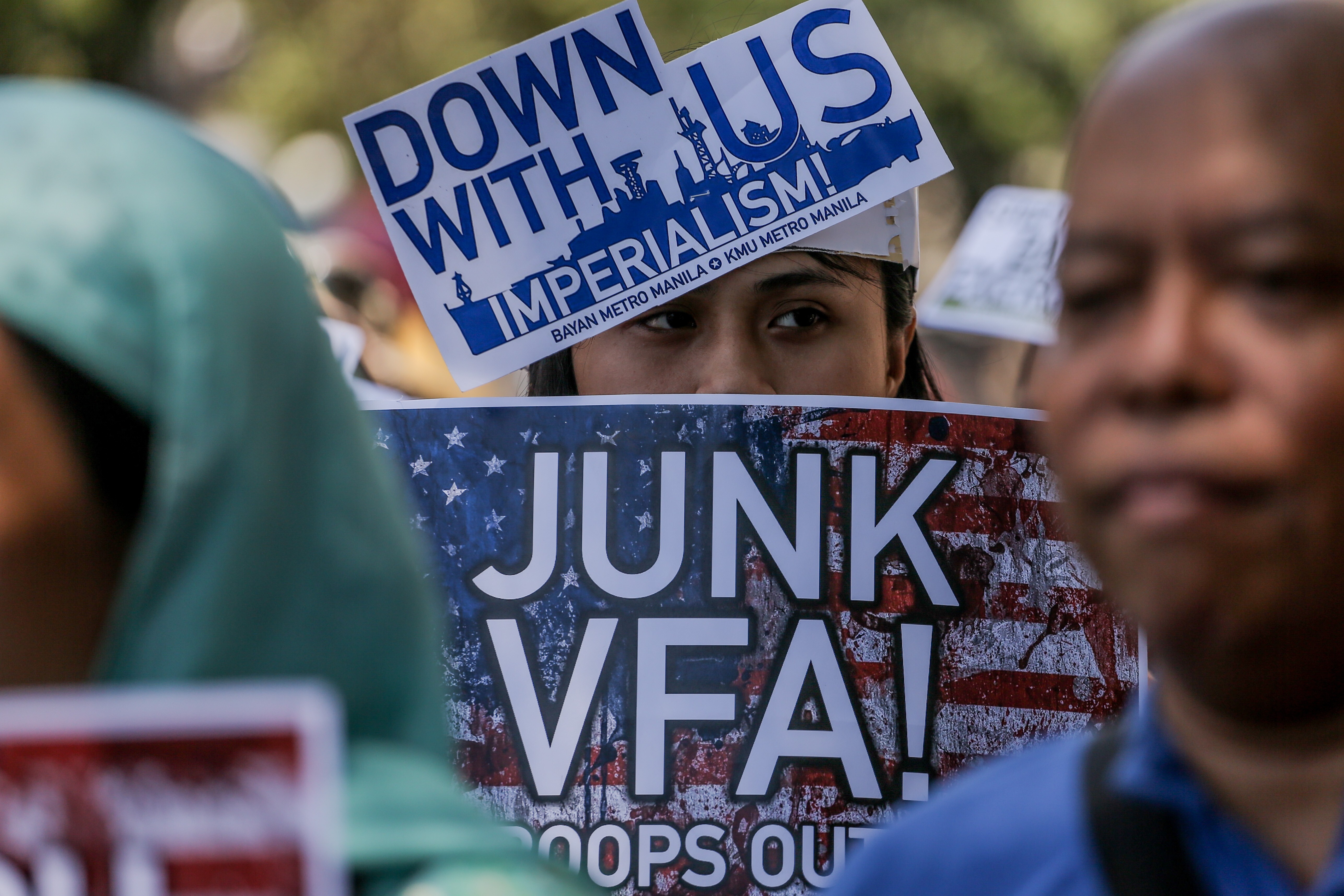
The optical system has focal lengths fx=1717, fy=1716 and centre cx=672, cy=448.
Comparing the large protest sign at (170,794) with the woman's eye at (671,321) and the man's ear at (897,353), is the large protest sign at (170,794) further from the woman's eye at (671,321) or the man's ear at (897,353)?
the man's ear at (897,353)

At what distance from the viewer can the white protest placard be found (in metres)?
4.13

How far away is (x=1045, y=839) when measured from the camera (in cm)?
119

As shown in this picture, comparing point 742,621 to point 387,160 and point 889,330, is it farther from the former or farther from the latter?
point 889,330

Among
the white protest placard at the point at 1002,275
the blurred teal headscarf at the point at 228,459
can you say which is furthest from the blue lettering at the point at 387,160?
the white protest placard at the point at 1002,275

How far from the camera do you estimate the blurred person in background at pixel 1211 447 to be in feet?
3.37

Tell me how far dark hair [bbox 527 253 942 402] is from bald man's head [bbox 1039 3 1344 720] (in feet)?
4.86

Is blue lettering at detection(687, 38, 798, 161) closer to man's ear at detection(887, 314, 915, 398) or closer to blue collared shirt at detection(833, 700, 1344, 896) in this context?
man's ear at detection(887, 314, 915, 398)

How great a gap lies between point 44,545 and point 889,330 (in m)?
1.90

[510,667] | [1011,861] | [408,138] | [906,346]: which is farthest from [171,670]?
[906,346]

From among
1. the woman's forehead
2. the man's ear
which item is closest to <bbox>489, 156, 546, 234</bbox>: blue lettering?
the woman's forehead

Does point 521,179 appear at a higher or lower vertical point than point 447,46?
lower

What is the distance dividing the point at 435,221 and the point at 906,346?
94 cm

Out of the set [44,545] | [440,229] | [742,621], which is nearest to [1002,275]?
[440,229]

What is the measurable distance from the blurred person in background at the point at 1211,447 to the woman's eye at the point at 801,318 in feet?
4.78
